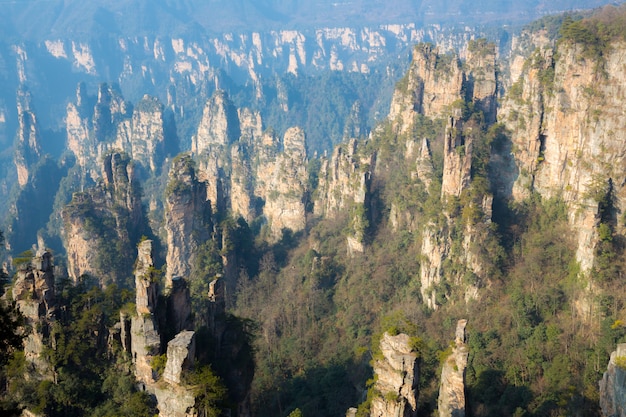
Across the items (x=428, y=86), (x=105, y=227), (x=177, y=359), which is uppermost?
(x=428, y=86)

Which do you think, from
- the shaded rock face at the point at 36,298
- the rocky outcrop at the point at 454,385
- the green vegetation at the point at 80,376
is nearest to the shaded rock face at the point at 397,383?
the rocky outcrop at the point at 454,385

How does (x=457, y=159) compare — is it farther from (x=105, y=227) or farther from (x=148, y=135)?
(x=148, y=135)

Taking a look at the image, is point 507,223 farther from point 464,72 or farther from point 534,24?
point 534,24

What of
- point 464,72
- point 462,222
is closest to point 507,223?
point 462,222

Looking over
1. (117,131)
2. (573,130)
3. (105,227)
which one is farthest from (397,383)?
(117,131)

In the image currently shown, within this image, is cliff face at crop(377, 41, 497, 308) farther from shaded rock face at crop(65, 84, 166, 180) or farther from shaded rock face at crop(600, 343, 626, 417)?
shaded rock face at crop(65, 84, 166, 180)

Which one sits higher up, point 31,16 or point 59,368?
point 31,16

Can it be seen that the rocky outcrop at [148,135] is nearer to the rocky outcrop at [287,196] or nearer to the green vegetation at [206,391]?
the rocky outcrop at [287,196]
